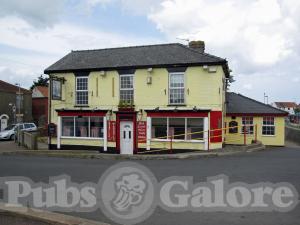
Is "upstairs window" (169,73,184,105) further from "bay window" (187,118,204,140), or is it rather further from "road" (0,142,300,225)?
"road" (0,142,300,225)

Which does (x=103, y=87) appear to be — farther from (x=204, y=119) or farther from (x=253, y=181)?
(x=253, y=181)

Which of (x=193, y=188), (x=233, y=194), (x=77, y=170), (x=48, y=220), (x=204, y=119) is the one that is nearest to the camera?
(x=48, y=220)

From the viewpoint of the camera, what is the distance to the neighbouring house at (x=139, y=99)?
76.8 feet

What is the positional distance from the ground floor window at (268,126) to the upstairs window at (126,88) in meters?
11.7

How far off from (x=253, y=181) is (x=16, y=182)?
696cm

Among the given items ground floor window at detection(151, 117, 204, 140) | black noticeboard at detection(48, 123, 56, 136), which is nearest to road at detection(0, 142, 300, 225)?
ground floor window at detection(151, 117, 204, 140)

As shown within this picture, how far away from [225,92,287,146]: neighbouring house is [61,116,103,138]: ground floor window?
10.3 m

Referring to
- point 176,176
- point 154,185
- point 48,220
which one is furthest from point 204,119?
point 48,220

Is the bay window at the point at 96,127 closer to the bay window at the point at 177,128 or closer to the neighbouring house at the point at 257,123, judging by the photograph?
the bay window at the point at 177,128

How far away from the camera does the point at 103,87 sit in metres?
25.8

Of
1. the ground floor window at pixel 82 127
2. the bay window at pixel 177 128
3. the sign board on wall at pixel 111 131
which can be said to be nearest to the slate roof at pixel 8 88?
the ground floor window at pixel 82 127

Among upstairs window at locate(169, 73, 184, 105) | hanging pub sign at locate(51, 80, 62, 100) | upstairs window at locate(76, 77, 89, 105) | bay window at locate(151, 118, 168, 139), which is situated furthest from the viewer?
upstairs window at locate(76, 77, 89, 105)

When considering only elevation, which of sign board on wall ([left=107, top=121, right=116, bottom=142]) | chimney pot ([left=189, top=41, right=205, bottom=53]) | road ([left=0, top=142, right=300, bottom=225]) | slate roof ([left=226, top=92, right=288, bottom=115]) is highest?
chimney pot ([left=189, top=41, right=205, bottom=53])

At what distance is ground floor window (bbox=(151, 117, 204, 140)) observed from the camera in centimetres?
2344
